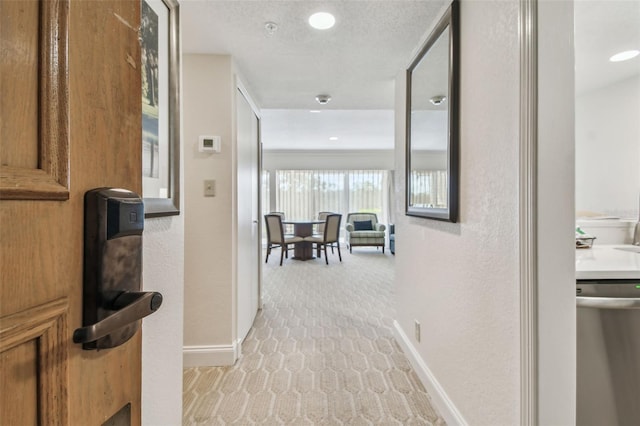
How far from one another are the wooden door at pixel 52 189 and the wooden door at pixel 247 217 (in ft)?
6.25

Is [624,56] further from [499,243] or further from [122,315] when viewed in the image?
[122,315]

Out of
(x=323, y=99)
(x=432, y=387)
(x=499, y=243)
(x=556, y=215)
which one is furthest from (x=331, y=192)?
(x=556, y=215)

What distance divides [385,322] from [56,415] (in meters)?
2.86

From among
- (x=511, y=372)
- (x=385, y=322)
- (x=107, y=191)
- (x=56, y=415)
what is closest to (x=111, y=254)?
(x=107, y=191)

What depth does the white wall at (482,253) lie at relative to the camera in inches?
42.8

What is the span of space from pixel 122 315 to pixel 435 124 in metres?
1.76

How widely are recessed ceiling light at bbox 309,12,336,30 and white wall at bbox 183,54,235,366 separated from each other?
73 cm

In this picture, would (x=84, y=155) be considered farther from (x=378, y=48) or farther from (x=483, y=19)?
(x=378, y=48)

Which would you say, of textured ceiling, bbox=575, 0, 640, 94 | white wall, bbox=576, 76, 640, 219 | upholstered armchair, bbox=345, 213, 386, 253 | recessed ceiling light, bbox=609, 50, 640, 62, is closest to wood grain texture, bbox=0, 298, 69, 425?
textured ceiling, bbox=575, 0, 640, 94

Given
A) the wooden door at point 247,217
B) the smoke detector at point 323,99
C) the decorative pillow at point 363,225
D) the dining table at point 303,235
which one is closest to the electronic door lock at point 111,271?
the wooden door at point 247,217

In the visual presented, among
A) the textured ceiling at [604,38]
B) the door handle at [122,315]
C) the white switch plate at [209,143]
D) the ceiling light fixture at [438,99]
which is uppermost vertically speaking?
the textured ceiling at [604,38]

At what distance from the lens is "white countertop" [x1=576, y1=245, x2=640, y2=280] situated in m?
1.20

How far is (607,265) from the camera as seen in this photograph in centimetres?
127

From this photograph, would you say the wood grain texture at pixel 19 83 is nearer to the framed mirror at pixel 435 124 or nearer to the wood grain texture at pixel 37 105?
the wood grain texture at pixel 37 105
